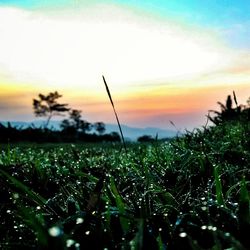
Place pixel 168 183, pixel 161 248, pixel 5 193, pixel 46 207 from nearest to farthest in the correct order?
pixel 161 248
pixel 46 207
pixel 5 193
pixel 168 183

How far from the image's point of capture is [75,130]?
1780cm

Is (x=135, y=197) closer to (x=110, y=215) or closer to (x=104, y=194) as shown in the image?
(x=104, y=194)

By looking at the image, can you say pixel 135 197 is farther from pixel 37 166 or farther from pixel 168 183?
pixel 37 166

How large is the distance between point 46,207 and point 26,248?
Result: 16.3 inches

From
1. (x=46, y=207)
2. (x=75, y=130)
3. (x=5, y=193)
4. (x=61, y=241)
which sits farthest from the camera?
(x=75, y=130)

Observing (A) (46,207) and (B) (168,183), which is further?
(B) (168,183)

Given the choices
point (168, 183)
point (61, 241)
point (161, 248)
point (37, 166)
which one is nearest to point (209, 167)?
point (168, 183)

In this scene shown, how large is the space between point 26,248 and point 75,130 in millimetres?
16487

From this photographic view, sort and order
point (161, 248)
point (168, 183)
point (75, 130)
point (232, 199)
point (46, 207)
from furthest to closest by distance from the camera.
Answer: point (75, 130), point (168, 183), point (232, 199), point (46, 207), point (161, 248)

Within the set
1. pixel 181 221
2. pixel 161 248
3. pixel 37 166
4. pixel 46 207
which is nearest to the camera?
pixel 161 248

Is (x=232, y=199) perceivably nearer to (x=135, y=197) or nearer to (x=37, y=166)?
(x=135, y=197)

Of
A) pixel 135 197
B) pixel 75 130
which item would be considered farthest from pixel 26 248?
pixel 75 130

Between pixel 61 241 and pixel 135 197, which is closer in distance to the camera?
pixel 61 241

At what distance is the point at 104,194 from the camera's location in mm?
1971
